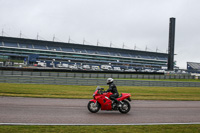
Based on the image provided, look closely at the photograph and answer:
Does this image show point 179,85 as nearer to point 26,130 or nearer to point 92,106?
point 92,106

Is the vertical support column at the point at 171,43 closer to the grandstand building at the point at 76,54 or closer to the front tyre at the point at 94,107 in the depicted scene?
the grandstand building at the point at 76,54

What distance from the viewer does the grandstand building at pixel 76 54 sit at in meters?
92.3

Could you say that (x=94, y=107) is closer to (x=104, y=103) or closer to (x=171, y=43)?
(x=104, y=103)

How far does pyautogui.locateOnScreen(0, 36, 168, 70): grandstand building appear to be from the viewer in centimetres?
9231

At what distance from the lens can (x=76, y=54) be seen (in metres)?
105

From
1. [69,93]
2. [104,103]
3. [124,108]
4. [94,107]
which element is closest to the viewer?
[104,103]

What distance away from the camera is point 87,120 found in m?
8.21

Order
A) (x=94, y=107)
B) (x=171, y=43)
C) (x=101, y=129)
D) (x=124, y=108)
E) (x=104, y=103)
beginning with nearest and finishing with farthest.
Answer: (x=101, y=129) → (x=104, y=103) → (x=94, y=107) → (x=124, y=108) → (x=171, y=43)

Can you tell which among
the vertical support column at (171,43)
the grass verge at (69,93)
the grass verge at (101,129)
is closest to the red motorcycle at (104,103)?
the grass verge at (101,129)

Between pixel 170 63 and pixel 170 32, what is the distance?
1313 cm

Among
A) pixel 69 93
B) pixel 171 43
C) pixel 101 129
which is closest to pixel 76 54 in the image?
pixel 171 43

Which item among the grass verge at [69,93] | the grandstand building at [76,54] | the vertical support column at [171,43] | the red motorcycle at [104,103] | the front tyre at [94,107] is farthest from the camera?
the grandstand building at [76,54]

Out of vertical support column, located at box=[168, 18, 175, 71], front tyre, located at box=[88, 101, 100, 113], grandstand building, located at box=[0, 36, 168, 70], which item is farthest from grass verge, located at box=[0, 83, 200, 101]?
vertical support column, located at box=[168, 18, 175, 71]

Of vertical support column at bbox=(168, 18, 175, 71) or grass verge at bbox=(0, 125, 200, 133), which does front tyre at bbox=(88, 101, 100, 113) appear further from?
vertical support column at bbox=(168, 18, 175, 71)
